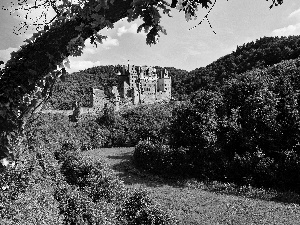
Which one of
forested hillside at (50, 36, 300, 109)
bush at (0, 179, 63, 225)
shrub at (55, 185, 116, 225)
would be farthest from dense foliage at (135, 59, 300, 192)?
forested hillside at (50, 36, 300, 109)

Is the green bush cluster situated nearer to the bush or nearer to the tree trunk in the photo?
the bush

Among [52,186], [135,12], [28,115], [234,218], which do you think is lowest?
[234,218]

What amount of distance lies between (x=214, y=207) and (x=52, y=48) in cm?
1220

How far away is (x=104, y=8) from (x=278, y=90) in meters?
18.3

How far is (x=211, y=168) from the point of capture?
61.1 ft

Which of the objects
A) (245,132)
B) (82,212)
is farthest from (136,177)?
(82,212)

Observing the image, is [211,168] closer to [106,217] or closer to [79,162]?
[79,162]

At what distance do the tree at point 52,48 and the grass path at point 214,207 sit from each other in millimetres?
9675

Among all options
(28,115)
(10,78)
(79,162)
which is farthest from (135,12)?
(79,162)

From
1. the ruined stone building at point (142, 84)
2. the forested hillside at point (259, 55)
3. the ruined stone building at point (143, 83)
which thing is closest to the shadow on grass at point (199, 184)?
the forested hillside at point (259, 55)

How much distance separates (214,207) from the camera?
42.7 feet

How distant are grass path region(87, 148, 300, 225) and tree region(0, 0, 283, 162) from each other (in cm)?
967

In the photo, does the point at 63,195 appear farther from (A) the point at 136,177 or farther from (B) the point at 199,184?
(A) the point at 136,177

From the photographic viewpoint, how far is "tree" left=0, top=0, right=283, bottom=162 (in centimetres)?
275
